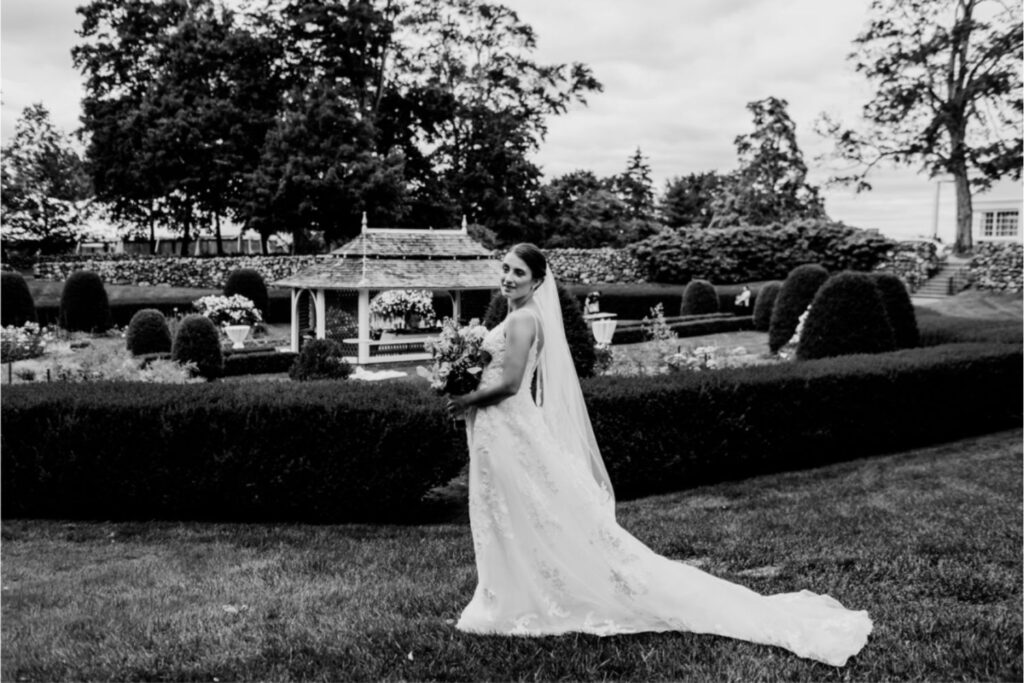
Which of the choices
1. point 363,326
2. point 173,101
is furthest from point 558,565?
point 173,101

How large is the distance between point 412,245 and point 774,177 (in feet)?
98.1

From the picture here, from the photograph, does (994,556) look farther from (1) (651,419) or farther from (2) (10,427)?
(2) (10,427)

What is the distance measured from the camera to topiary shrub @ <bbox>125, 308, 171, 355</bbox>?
65.9 feet

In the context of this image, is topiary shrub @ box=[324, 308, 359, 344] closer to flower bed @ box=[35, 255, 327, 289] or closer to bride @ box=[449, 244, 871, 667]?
flower bed @ box=[35, 255, 327, 289]

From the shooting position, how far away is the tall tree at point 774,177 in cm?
4716

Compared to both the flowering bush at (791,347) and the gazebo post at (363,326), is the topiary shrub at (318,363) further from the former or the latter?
the flowering bush at (791,347)

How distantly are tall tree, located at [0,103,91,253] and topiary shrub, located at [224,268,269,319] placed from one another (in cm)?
1984

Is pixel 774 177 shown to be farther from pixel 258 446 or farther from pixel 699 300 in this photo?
pixel 258 446

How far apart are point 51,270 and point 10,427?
118 ft

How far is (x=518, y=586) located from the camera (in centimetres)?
481

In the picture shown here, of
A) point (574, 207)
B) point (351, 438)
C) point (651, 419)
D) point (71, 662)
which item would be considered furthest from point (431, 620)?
point (574, 207)

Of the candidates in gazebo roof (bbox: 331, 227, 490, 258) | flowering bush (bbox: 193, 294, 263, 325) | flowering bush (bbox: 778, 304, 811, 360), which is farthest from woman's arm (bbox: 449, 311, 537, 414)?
flowering bush (bbox: 193, 294, 263, 325)

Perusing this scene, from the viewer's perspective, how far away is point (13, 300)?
85.6 feet

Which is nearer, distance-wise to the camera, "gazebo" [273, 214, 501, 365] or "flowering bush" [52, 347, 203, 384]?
"flowering bush" [52, 347, 203, 384]
